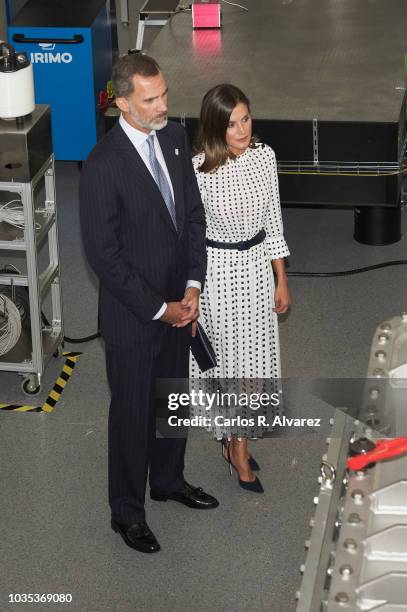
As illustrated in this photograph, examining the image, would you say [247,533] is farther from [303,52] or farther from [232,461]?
[303,52]

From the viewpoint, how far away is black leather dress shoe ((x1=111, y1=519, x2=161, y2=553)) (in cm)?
345

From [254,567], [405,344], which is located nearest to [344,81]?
[254,567]

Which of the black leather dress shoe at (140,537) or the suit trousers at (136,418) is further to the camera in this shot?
the black leather dress shoe at (140,537)

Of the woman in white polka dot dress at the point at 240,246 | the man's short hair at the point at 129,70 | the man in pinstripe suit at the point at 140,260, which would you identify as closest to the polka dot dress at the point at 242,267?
the woman in white polka dot dress at the point at 240,246

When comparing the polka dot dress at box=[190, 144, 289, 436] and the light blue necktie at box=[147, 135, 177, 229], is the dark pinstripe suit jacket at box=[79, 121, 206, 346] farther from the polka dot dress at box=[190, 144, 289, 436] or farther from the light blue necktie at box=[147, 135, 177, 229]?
the polka dot dress at box=[190, 144, 289, 436]

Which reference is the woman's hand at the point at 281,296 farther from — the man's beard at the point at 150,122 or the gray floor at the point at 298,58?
the gray floor at the point at 298,58

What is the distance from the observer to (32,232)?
3.96m

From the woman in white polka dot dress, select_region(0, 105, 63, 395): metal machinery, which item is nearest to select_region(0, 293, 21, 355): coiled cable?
select_region(0, 105, 63, 395): metal machinery

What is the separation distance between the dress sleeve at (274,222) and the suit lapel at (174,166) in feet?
1.17

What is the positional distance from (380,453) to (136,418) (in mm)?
1643

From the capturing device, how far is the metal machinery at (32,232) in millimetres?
3869

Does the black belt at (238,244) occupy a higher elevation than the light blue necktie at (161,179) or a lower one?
lower

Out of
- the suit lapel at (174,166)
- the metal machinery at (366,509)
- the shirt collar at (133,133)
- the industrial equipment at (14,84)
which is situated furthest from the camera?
the industrial equipment at (14,84)

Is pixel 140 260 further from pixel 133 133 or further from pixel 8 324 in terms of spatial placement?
pixel 8 324
